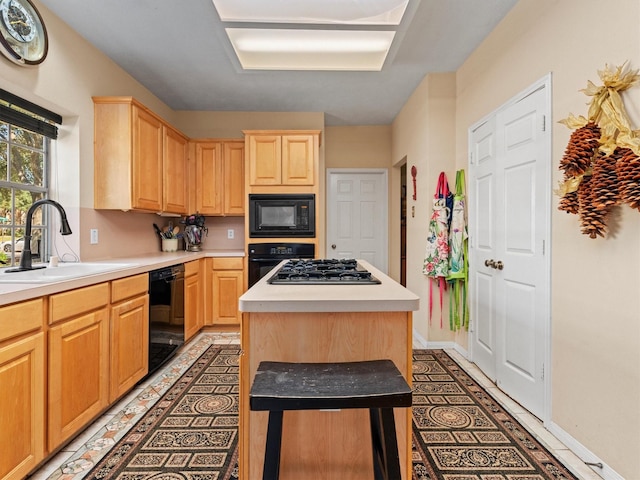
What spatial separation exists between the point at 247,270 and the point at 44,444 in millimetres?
2321

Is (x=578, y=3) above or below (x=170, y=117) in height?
below

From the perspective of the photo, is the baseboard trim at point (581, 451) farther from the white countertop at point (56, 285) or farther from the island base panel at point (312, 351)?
the white countertop at point (56, 285)

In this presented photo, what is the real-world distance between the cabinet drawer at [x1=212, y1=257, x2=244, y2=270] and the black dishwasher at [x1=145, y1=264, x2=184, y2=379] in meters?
0.61

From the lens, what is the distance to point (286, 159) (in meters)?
3.80

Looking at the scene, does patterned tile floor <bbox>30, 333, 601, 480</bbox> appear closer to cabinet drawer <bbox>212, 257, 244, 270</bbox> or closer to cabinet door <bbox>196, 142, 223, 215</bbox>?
cabinet drawer <bbox>212, 257, 244, 270</bbox>

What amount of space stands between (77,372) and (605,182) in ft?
8.68

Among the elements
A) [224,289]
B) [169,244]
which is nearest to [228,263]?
[224,289]

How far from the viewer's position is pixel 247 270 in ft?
12.4

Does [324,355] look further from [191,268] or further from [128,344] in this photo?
[191,268]

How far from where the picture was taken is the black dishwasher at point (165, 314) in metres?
2.60

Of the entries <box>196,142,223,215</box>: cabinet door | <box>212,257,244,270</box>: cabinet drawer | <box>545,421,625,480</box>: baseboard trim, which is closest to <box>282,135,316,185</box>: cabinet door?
<box>196,142,223,215</box>: cabinet door

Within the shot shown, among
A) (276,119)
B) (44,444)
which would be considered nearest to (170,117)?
(276,119)

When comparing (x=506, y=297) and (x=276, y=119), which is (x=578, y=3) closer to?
(x=506, y=297)

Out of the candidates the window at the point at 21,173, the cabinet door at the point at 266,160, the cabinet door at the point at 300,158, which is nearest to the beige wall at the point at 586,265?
the cabinet door at the point at 300,158
